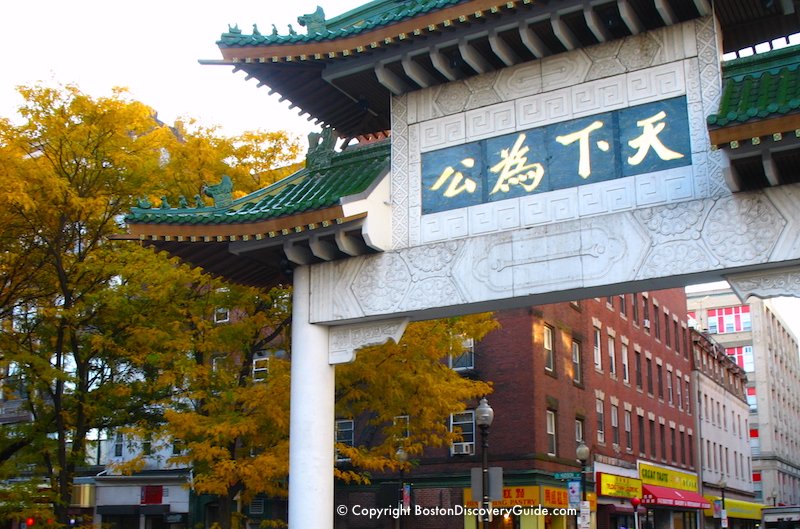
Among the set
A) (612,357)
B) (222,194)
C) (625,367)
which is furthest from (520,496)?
(222,194)

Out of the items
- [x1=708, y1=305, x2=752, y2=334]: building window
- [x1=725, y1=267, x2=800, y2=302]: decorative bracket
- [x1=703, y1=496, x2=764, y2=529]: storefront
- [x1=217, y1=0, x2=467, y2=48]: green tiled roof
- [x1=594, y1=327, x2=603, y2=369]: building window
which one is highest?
[x1=708, y1=305, x2=752, y2=334]: building window

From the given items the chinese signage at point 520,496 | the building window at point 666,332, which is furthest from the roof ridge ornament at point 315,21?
the building window at point 666,332

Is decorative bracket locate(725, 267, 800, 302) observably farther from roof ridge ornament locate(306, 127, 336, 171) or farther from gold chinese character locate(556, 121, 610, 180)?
roof ridge ornament locate(306, 127, 336, 171)

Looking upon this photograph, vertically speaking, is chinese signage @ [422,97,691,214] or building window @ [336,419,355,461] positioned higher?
chinese signage @ [422,97,691,214]

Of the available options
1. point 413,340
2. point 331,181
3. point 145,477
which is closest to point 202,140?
point 413,340

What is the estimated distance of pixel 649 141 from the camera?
11.5 meters

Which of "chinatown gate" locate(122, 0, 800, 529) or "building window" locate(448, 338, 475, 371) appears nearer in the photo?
"chinatown gate" locate(122, 0, 800, 529)

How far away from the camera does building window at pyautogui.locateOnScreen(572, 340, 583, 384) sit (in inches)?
1485

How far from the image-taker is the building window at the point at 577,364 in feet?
124

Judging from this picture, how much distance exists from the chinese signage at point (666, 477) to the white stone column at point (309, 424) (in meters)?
31.0

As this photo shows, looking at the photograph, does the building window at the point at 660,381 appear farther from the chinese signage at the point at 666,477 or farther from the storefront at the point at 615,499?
the storefront at the point at 615,499

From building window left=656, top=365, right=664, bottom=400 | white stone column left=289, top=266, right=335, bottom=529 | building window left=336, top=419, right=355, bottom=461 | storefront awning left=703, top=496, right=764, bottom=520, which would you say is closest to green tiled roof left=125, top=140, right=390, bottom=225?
white stone column left=289, top=266, right=335, bottom=529

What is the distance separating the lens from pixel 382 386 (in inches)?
790

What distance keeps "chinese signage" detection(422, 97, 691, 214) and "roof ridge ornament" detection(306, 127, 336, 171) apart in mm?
2336
